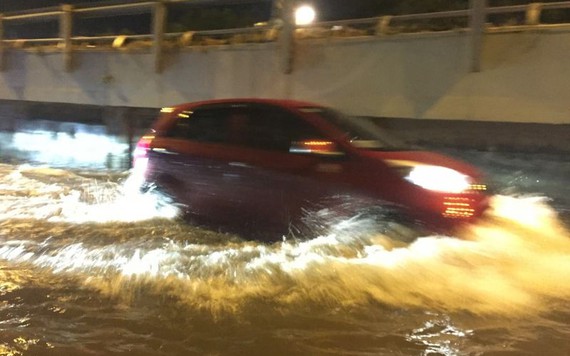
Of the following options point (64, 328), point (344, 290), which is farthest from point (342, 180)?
point (64, 328)

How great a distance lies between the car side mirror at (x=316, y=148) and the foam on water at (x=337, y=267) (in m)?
0.74

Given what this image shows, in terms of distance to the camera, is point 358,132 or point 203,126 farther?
point 203,126

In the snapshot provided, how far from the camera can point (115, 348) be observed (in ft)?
13.3

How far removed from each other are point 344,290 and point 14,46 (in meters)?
14.5

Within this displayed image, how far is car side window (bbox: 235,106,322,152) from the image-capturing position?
6.45 meters

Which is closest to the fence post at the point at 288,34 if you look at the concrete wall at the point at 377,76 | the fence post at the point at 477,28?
the concrete wall at the point at 377,76

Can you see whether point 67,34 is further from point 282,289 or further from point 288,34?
point 282,289

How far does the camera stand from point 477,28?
9.37 metres

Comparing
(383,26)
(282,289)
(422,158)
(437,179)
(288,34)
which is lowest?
(282,289)

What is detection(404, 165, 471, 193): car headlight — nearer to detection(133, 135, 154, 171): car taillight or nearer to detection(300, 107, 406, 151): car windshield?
detection(300, 107, 406, 151): car windshield

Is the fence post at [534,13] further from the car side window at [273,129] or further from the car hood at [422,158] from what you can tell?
the car side window at [273,129]

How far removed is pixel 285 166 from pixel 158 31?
793 centimetres

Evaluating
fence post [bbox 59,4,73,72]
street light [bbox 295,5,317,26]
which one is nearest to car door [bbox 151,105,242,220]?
street light [bbox 295,5,317,26]

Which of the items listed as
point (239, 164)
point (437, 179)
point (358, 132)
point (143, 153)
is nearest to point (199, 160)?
point (239, 164)
